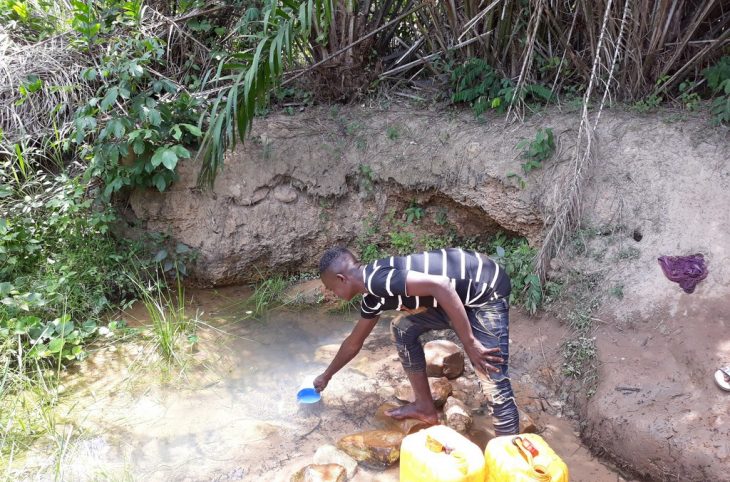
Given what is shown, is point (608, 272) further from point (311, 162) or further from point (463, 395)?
point (311, 162)

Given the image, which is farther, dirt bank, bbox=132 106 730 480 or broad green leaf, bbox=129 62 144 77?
broad green leaf, bbox=129 62 144 77

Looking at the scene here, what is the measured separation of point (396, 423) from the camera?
2686mm

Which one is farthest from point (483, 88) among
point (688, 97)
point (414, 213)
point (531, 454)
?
point (531, 454)

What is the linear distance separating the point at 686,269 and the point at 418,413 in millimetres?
1566

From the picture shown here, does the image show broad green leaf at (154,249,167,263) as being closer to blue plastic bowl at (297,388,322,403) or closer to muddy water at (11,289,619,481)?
muddy water at (11,289,619,481)

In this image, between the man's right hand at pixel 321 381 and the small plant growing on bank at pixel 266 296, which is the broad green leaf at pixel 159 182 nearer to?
the small plant growing on bank at pixel 266 296

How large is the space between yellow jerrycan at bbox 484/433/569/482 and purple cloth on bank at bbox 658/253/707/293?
5.05 ft

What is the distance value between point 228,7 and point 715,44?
135 inches

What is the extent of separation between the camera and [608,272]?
10.3 ft

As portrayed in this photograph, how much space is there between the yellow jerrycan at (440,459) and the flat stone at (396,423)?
2.41 feet

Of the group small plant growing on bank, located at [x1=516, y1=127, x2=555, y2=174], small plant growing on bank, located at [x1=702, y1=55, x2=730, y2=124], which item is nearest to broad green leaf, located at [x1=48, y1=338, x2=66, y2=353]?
small plant growing on bank, located at [x1=516, y1=127, x2=555, y2=174]

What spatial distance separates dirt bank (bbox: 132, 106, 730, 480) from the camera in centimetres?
250

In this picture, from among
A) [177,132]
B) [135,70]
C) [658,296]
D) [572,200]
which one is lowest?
[658,296]

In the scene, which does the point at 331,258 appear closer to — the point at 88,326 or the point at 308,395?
the point at 308,395
